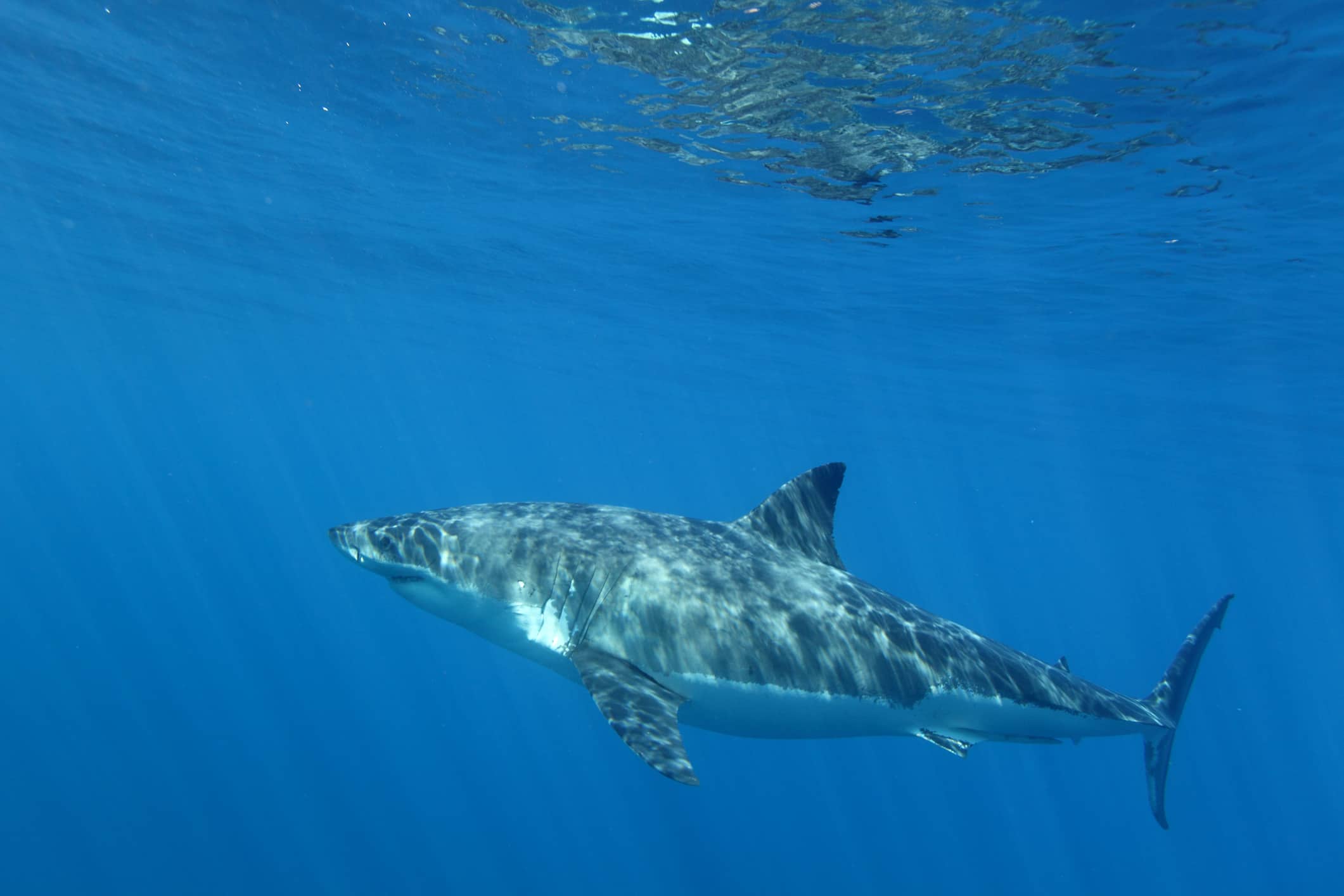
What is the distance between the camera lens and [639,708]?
589cm

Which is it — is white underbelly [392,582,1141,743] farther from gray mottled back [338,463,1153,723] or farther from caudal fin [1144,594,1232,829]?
caudal fin [1144,594,1232,829]

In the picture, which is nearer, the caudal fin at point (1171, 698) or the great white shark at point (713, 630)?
the great white shark at point (713, 630)

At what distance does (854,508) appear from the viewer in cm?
12388

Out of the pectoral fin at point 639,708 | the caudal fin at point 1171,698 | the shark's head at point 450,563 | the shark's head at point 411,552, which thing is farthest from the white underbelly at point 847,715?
the caudal fin at point 1171,698

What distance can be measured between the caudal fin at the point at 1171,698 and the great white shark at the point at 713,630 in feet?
8.59

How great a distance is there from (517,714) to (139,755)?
12.3 metres

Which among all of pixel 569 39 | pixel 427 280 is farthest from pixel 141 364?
pixel 569 39

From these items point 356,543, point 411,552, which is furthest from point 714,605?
point 356,543

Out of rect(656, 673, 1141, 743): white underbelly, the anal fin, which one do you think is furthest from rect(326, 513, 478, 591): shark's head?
the anal fin

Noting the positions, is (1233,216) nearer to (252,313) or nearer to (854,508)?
(252,313)

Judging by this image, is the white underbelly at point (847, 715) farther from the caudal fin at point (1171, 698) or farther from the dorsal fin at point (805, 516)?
the caudal fin at point (1171, 698)

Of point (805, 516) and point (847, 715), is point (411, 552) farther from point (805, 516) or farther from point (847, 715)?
point (847, 715)

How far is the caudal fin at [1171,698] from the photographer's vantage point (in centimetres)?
1010

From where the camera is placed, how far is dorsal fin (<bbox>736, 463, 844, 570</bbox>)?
27.3 ft
